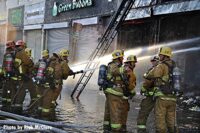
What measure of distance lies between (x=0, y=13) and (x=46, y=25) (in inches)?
416

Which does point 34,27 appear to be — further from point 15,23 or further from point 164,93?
point 164,93

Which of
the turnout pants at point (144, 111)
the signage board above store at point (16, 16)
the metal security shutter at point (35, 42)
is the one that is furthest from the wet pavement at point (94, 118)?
the signage board above store at point (16, 16)

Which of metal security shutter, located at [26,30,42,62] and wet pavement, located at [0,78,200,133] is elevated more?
metal security shutter, located at [26,30,42,62]

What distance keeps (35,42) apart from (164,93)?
23.1 metres

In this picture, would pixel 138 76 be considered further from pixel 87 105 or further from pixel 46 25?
pixel 46 25

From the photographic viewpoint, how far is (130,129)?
9469mm

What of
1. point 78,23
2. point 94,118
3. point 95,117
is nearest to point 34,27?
point 78,23

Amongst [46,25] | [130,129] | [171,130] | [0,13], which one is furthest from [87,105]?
[0,13]

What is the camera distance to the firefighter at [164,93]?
828 centimetres

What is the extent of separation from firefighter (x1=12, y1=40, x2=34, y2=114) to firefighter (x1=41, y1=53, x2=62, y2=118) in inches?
46.0

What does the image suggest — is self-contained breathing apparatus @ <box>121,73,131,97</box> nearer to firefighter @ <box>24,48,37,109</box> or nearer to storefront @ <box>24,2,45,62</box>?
firefighter @ <box>24,48,37,109</box>

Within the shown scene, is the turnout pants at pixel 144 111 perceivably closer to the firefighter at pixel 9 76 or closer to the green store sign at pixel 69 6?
the firefighter at pixel 9 76

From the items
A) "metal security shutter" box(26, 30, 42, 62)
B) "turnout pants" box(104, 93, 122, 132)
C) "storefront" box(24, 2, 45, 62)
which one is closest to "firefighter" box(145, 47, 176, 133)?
"turnout pants" box(104, 93, 122, 132)

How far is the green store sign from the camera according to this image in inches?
939
